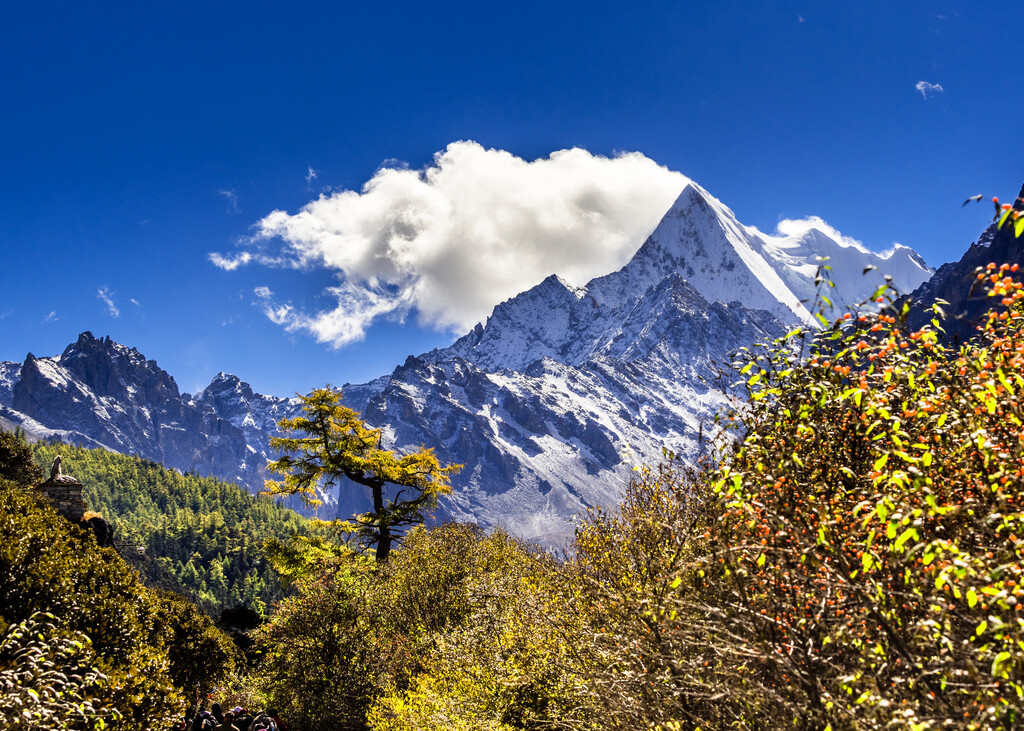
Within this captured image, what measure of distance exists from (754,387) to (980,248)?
229 meters

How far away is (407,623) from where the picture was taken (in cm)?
2323

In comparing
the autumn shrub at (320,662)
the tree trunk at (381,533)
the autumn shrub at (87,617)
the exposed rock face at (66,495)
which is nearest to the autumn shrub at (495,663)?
the autumn shrub at (320,662)

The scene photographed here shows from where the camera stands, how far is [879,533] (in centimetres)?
590

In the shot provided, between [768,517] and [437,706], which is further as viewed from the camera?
[437,706]

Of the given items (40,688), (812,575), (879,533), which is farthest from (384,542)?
(879,533)

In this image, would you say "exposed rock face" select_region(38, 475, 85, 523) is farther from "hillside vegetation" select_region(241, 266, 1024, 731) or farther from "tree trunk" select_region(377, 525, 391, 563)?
"hillside vegetation" select_region(241, 266, 1024, 731)

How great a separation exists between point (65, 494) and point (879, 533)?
39.4m

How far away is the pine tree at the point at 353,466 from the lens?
29422 millimetres

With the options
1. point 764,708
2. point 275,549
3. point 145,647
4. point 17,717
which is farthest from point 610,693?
point 275,549

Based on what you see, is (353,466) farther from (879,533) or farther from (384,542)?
(879,533)

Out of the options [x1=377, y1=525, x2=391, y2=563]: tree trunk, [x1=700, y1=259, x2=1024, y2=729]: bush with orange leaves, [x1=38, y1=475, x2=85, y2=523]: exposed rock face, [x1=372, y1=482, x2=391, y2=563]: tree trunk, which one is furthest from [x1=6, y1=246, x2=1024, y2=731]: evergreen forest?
[x1=38, y1=475, x2=85, y2=523]: exposed rock face

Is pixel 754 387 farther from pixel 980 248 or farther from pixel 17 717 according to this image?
pixel 980 248

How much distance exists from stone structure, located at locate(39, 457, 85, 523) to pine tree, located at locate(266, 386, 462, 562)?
1111 centimetres

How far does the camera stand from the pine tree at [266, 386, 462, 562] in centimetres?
→ 2942
